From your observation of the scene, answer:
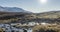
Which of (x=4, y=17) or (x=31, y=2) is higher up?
(x=31, y=2)

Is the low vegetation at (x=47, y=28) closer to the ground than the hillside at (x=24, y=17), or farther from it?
closer to the ground

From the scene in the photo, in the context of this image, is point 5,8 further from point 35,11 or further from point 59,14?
point 59,14

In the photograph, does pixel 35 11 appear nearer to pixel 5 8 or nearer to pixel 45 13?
pixel 45 13

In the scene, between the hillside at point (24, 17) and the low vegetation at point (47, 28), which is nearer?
the low vegetation at point (47, 28)

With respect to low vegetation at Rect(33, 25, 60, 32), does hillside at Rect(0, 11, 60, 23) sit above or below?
above

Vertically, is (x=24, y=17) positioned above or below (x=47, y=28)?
above

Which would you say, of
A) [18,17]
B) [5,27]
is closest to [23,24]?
[18,17]

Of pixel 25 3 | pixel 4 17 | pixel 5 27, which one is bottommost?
pixel 5 27

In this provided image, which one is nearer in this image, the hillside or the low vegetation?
the low vegetation

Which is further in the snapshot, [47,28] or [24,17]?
[24,17]
